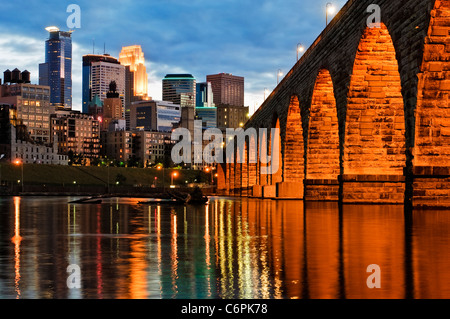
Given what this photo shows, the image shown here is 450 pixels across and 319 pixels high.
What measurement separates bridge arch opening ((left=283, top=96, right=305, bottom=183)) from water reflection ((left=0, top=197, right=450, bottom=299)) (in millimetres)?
42830

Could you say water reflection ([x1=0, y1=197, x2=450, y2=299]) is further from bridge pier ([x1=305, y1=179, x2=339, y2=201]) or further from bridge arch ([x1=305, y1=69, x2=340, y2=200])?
bridge arch ([x1=305, y1=69, x2=340, y2=200])

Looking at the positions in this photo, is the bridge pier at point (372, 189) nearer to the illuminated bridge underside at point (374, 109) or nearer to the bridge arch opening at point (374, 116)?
the illuminated bridge underside at point (374, 109)

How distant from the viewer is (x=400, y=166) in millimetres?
39062

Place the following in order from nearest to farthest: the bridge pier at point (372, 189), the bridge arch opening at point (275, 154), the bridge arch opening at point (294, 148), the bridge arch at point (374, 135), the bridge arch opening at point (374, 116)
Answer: the bridge arch opening at point (374, 116), the bridge arch at point (374, 135), the bridge pier at point (372, 189), the bridge arch opening at point (294, 148), the bridge arch opening at point (275, 154)

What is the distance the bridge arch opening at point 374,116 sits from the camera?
120 ft

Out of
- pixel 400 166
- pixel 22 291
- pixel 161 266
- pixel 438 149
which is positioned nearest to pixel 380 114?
pixel 400 166

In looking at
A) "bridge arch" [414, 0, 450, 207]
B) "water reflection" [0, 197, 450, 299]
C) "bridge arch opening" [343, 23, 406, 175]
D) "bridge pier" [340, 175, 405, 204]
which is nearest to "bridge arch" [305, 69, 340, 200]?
"bridge pier" [340, 175, 405, 204]

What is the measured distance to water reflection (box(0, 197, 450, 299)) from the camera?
26.6ft

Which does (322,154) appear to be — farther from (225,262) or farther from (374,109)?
(225,262)

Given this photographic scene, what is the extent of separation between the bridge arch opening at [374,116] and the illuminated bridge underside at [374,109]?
2.3 inches

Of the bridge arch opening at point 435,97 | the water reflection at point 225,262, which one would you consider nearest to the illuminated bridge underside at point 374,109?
the bridge arch opening at point 435,97

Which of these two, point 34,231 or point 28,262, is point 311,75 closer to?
point 34,231

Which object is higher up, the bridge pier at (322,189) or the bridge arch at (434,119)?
the bridge arch at (434,119)

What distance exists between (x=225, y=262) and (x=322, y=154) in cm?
4140
